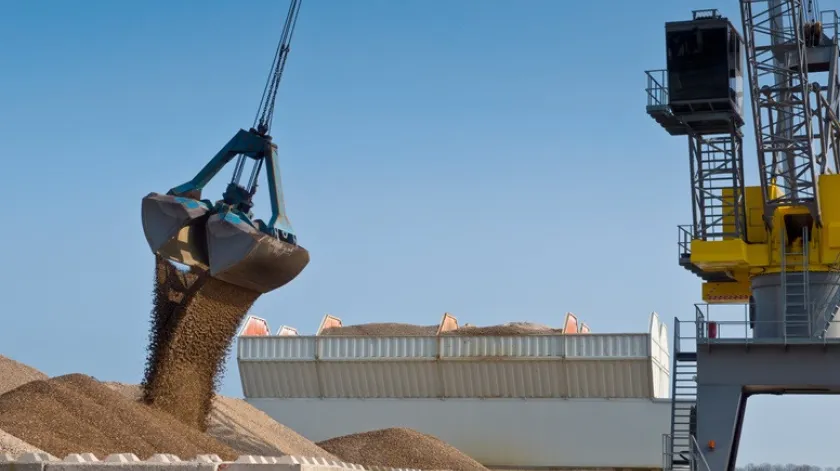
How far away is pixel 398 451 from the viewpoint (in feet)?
70.7

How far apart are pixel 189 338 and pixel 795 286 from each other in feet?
34.8

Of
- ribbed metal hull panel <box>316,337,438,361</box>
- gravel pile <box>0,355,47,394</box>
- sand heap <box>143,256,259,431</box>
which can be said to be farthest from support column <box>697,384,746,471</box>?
gravel pile <box>0,355,47,394</box>

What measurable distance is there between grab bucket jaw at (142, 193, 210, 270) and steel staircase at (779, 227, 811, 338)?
1000 centimetres

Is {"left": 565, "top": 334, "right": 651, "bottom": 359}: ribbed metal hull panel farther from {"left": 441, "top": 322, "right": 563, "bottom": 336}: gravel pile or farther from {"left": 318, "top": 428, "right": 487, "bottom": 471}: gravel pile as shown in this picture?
{"left": 318, "top": 428, "right": 487, "bottom": 471}: gravel pile

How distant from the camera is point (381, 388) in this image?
2916 centimetres

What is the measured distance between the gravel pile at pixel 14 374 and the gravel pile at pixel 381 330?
10.7m

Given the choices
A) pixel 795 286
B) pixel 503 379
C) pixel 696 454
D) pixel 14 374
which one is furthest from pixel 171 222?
pixel 503 379

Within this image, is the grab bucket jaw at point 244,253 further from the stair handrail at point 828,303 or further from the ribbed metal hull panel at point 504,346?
the ribbed metal hull panel at point 504,346

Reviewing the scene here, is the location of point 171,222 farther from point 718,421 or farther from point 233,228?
point 718,421

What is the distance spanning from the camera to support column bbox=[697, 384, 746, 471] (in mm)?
19439

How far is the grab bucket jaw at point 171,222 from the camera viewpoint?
1628 centimetres

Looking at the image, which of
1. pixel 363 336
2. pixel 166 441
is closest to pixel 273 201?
pixel 166 441

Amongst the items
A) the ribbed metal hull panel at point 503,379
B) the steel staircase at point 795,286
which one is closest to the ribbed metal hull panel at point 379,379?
the ribbed metal hull panel at point 503,379

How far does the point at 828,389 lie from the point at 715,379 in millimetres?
1905
